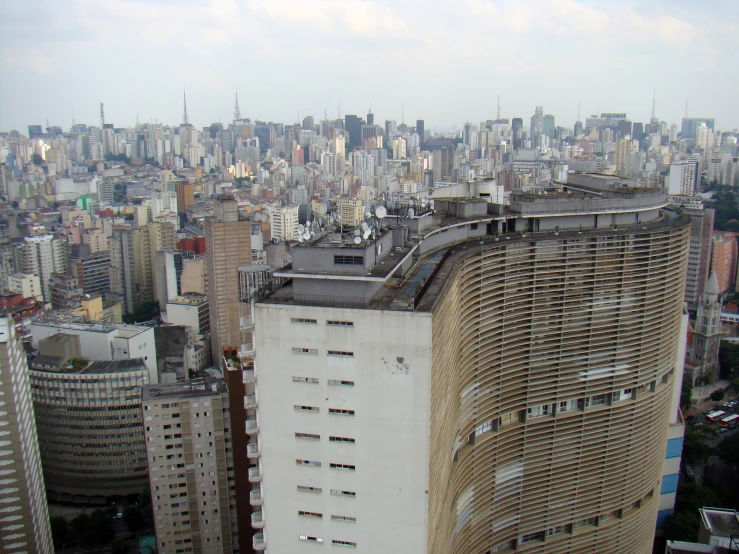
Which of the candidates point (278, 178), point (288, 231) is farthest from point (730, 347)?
point (278, 178)

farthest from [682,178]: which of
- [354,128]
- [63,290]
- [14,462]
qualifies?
[354,128]

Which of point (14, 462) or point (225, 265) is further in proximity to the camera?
point (225, 265)

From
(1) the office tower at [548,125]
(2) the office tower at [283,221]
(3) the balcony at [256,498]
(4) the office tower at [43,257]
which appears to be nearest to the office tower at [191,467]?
(3) the balcony at [256,498]

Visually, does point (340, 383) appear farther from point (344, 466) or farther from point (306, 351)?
point (344, 466)

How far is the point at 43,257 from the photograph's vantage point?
2438 centimetres

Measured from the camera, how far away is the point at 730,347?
1822cm

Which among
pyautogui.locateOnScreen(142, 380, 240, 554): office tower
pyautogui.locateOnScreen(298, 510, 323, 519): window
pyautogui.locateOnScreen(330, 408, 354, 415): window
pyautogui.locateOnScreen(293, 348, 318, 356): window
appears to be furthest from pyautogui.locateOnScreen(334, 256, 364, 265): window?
pyautogui.locateOnScreen(142, 380, 240, 554): office tower

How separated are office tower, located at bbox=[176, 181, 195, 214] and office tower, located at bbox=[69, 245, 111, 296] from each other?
46.6ft

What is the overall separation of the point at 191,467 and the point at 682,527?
7.59m

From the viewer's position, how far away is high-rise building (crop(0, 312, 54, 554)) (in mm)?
8469

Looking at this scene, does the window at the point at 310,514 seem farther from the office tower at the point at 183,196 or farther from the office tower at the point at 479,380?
the office tower at the point at 183,196

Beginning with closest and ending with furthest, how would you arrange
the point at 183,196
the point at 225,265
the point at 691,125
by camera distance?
the point at 225,265 < the point at 183,196 < the point at 691,125

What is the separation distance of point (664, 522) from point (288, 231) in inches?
821

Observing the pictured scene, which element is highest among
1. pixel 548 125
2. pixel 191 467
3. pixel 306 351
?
pixel 548 125
